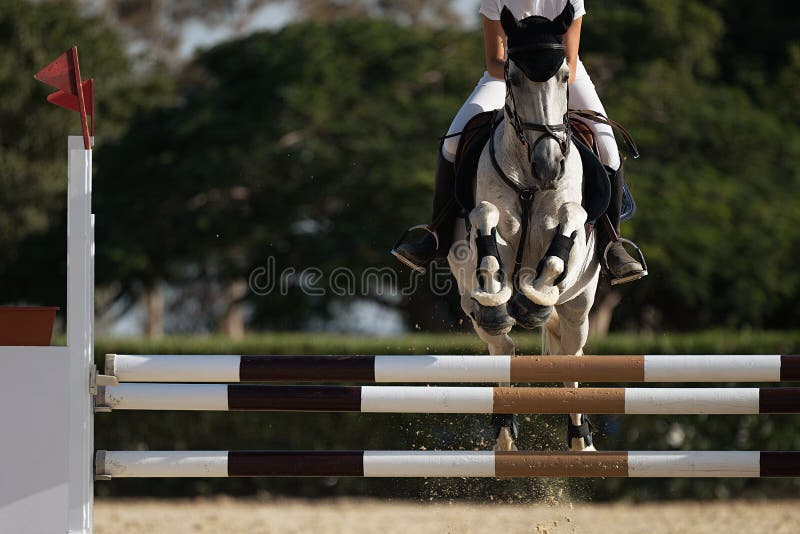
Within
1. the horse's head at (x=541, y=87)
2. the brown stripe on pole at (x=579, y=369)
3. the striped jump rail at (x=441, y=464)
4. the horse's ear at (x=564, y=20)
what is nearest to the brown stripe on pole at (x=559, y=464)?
the striped jump rail at (x=441, y=464)

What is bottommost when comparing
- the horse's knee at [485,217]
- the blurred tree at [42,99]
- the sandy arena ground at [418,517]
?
the sandy arena ground at [418,517]

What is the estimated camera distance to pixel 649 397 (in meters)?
3.70

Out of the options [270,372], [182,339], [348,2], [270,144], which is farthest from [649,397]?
[348,2]

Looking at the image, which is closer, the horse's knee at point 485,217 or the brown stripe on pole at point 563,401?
the brown stripe on pole at point 563,401

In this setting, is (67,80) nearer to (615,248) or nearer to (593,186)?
(593,186)

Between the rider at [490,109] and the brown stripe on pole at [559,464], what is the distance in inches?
41.6

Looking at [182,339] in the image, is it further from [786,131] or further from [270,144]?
[786,131]

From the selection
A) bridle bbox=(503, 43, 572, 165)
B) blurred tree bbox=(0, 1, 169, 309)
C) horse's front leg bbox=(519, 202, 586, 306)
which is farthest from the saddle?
blurred tree bbox=(0, 1, 169, 309)

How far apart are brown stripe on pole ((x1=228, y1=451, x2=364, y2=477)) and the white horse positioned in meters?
0.70

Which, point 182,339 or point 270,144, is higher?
point 270,144

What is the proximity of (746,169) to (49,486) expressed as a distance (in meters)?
12.6

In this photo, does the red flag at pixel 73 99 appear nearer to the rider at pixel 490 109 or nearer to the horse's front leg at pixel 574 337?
the rider at pixel 490 109

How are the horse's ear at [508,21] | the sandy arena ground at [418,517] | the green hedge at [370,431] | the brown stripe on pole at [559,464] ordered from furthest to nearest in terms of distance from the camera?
the green hedge at [370,431], the sandy arena ground at [418,517], the horse's ear at [508,21], the brown stripe on pole at [559,464]

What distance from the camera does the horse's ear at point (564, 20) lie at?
3.90m
